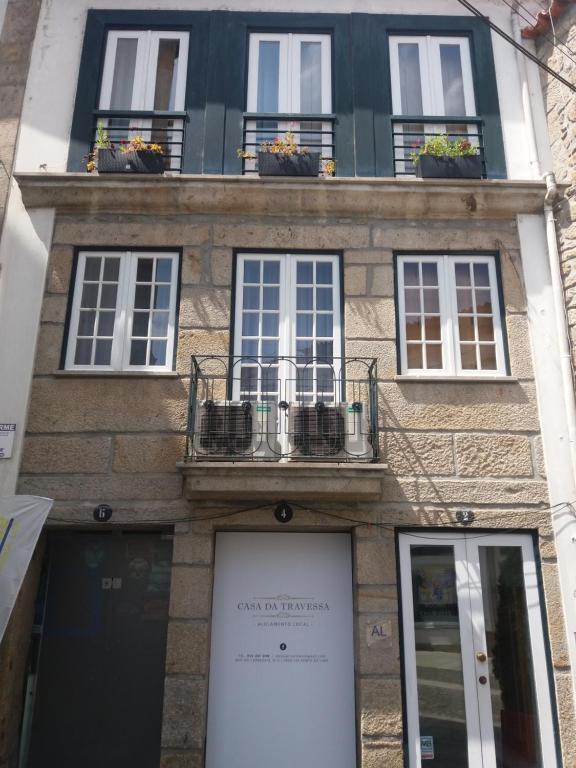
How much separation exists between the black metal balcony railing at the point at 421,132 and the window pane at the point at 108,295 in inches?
153

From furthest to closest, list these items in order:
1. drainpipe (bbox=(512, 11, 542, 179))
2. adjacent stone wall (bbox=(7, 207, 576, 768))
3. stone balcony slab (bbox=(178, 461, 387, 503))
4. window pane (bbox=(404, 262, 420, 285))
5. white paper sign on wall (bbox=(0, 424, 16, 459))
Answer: drainpipe (bbox=(512, 11, 542, 179)), window pane (bbox=(404, 262, 420, 285)), white paper sign on wall (bbox=(0, 424, 16, 459)), stone balcony slab (bbox=(178, 461, 387, 503)), adjacent stone wall (bbox=(7, 207, 576, 768))

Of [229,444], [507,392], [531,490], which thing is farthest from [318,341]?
[531,490]

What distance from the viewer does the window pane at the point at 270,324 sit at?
7881 mm

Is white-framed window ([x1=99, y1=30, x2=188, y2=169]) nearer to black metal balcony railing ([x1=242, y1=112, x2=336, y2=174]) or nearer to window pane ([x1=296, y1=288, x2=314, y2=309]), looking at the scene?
black metal balcony railing ([x1=242, y1=112, x2=336, y2=174])

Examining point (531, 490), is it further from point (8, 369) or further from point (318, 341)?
point (8, 369)

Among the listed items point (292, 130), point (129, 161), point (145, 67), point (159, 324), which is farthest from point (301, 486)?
point (145, 67)

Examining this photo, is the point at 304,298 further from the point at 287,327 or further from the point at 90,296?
the point at 90,296

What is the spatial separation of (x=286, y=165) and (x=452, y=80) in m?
2.76

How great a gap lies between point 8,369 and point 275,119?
4606mm

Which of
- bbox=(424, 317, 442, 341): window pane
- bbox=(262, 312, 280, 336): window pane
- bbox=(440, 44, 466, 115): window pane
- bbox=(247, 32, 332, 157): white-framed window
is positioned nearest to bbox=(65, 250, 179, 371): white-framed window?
bbox=(262, 312, 280, 336): window pane

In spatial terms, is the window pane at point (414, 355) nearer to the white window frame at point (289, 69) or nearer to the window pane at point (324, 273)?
the window pane at point (324, 273)

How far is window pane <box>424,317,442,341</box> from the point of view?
25.8ft

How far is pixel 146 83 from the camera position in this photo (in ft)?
28.9

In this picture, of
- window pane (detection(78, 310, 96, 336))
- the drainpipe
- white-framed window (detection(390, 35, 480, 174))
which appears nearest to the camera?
window pane (detection(78, 310, 96, 336))
